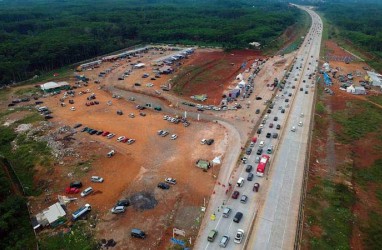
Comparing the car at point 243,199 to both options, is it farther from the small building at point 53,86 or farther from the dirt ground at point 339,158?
the small building at point 53,86

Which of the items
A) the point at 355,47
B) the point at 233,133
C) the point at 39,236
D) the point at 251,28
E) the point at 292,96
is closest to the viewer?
the point at 39,236

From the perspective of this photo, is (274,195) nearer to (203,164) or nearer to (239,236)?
(239,236)

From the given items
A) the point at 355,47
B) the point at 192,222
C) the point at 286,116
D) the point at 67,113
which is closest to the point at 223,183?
the point at 192,222

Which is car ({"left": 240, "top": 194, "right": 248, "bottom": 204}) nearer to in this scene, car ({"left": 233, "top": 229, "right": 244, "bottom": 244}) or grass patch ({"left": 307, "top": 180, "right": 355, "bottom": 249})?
car ({"left": 233, "top": 229, "right": 244, "bottom": 244})

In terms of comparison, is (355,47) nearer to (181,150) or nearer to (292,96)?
(292,96)

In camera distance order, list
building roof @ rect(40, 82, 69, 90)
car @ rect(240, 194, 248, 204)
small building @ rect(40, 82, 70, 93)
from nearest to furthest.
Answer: car @ rect(240, 194, 248, 204) → small building @ rect(40, 82, 70, 93) → building roof @ rect(40, 82, 69, 90)

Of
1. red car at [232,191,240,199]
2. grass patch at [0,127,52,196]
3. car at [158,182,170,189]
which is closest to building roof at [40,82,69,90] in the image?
grass patch at [0,127,52,196]
